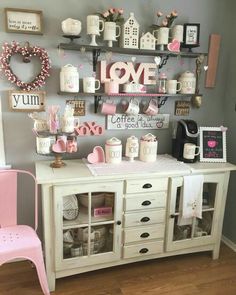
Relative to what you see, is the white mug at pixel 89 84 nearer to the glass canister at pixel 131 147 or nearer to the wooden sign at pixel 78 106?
the wooden sign at pixel 78 106

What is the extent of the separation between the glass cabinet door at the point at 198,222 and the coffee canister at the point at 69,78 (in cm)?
103

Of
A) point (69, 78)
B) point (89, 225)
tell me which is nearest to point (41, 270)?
point (89, 225)

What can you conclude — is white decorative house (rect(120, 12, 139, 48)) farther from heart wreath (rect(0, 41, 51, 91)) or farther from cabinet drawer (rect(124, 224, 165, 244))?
cabinet drawer (rect(124, 224, 165, 244))

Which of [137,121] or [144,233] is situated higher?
[137,121]

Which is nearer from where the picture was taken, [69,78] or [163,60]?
[69,78]

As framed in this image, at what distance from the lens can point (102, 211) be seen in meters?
1.91

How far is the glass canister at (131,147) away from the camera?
79.7 inches

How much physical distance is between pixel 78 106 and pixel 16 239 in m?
1.00

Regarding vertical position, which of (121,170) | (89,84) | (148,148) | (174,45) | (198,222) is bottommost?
(198,222)

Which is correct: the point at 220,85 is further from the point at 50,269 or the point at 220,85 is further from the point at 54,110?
the point at 50,269

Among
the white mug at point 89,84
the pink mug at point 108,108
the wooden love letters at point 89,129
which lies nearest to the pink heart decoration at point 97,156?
the wooden love letters at point 89,129

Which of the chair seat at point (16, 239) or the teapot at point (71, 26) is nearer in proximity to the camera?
the chair seat at point (16, 239)

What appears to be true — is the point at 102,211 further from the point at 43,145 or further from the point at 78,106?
Answer: the point at 78,106

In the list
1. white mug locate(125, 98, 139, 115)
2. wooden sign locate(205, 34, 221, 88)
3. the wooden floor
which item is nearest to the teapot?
white mug locate(125, 98, 139, 115)
